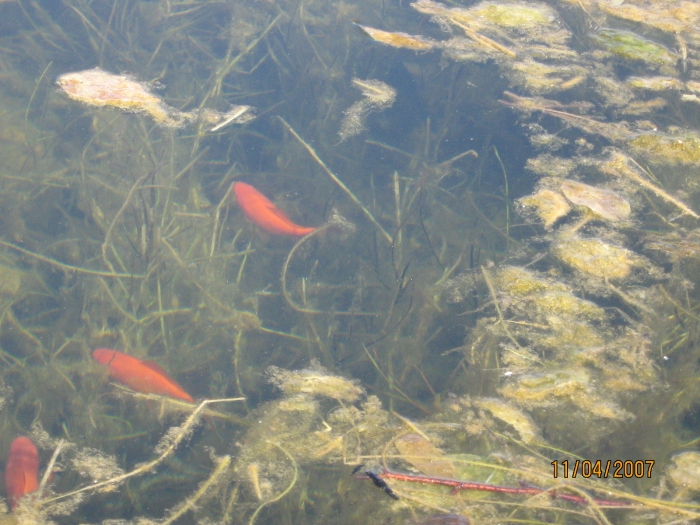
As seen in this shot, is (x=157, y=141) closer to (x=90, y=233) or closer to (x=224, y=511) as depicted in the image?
(x=90, y=233)

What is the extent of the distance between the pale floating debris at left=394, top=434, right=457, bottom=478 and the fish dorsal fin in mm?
1008

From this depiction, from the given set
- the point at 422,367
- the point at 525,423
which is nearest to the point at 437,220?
the point at 422,367

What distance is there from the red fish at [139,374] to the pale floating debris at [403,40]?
2691 mm

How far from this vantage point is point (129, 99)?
299cm

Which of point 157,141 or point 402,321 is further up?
point 157,141

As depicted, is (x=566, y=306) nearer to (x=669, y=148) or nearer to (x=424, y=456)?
(x=424, y=456)

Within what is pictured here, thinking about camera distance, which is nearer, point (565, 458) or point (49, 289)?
point (565, 458)

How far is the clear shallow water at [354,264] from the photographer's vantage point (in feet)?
5.52

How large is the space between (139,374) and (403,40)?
2.80 metres

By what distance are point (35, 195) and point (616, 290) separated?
114 inches

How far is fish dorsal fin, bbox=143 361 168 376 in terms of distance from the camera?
2.02 m

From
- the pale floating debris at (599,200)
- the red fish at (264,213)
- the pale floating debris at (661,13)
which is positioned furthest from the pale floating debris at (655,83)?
the red fish at (264,213)

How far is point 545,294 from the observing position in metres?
2.10

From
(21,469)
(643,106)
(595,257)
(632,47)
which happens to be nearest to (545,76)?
(643,106)
